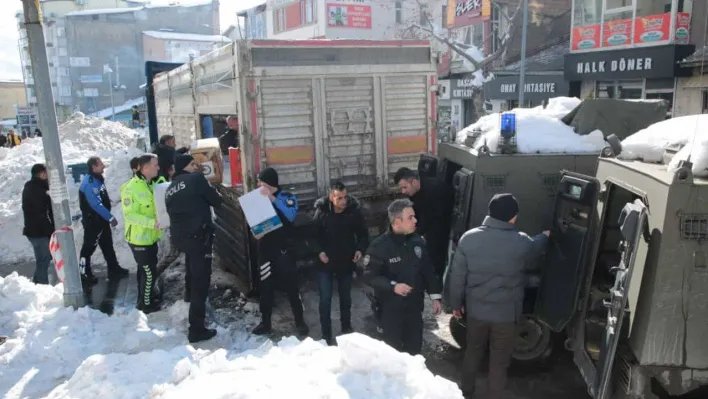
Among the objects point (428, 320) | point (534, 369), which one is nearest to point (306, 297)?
point (428, 320)

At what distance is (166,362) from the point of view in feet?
12.9

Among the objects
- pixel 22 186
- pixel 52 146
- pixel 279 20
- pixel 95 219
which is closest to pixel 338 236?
pixel 52 146

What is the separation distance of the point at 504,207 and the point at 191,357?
2.49 metres

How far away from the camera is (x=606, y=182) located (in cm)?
390

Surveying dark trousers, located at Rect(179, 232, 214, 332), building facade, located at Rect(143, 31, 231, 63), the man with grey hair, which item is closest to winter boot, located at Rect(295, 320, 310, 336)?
dark trousers, located at Rect(179, 232, 214, 332)

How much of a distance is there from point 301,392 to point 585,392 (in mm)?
2858

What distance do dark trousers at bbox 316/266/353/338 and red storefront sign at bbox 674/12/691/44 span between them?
562 inches

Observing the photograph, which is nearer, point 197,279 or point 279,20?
point 197,279

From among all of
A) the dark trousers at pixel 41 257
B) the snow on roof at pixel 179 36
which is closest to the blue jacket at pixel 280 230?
the dark trousers at pixel 41 257

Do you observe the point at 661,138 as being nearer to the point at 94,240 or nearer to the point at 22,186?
the point at 94,240

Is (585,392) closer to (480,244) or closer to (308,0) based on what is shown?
(480,244)

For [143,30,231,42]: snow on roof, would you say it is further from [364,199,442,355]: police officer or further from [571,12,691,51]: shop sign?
[364,199,442,355]: police officer

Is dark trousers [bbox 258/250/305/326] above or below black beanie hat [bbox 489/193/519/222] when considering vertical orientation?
below

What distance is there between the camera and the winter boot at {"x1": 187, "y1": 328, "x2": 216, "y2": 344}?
5.37 m
